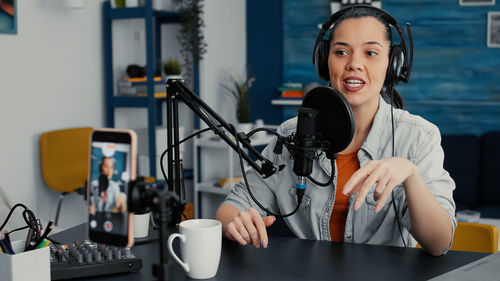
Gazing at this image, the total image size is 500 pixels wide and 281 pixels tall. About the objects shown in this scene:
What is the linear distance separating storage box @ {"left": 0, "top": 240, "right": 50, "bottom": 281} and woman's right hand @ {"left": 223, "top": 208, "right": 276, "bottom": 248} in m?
0.44

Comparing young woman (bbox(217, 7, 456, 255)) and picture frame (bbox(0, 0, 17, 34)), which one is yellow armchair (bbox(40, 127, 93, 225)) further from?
young woman (bbox(217, 7, 456, 255))

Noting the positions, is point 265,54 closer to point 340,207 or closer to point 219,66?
point 219,66

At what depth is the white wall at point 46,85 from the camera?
3.25 metres

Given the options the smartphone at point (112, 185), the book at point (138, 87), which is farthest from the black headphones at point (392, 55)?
the book at point (138, 87)

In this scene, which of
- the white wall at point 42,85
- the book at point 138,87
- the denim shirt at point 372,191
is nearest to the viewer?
the denim shirt at point 372,191

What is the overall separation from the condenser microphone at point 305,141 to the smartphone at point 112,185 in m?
0.33

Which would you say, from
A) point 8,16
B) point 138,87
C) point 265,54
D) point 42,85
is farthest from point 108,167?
point 265,54

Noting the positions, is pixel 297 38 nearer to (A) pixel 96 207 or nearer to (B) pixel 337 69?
(B) pixel 337 69

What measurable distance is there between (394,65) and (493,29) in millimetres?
2911

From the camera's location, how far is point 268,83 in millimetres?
4809

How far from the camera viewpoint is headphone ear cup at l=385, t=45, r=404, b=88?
5.06 ft

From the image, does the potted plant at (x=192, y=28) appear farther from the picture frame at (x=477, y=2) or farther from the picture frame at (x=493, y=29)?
the picture frame at (x=493, y=29)

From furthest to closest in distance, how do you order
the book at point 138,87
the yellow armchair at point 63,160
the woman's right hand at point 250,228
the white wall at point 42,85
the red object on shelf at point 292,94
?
the red object on shelf at point 292,94
the book at point 138,87
the yellow armchair at point 63,160
the white wall at point 42,85
the woman's right hand at point 250,228

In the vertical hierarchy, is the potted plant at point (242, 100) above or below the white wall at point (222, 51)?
below
